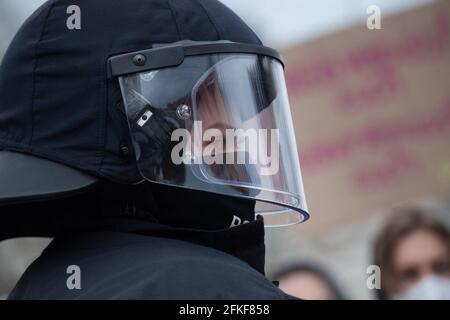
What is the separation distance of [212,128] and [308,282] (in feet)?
6.85

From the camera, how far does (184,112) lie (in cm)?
196

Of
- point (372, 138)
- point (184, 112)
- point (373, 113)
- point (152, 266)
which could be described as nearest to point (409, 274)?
point (372, 138)

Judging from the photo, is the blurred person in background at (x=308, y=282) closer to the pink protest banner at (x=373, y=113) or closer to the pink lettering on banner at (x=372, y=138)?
the pink protest banner at (x=373, y=113)

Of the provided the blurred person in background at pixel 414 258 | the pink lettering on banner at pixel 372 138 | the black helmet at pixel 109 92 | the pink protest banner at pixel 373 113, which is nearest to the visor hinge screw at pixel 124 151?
the black helmet at pixel 109 92

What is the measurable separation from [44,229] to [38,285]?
12.4 inches

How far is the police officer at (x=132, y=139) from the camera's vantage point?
1.82m

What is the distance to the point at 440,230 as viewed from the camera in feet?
12.2

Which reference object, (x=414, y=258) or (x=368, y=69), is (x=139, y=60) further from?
(x=368, y=69)

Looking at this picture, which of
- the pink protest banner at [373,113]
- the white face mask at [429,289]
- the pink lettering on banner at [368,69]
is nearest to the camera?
the white face mask at [429,289]

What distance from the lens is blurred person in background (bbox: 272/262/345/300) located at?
3.90 meters

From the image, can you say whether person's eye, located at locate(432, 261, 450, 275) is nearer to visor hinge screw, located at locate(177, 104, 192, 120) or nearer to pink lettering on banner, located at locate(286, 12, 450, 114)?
pink lettering on banner, located at locate(286, 12, 450, 114)

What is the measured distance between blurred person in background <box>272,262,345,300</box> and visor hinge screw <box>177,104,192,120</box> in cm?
200

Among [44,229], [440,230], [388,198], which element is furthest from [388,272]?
[44,229]

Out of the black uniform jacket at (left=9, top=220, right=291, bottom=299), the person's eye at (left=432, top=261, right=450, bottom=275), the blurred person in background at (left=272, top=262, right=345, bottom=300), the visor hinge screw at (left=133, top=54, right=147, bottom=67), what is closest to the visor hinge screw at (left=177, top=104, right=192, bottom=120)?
the visor hinge screw at (left=133, top=54, right=147, bottom=67)
